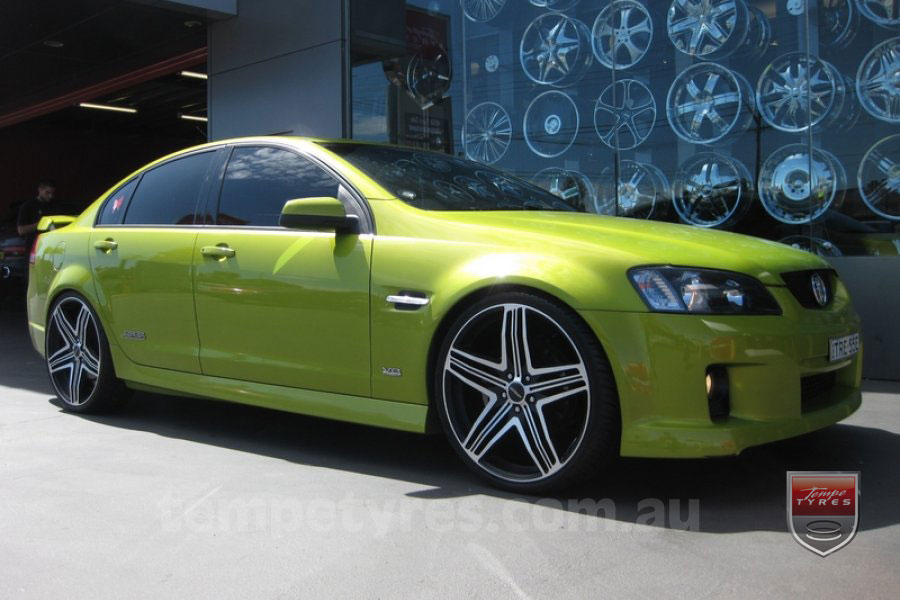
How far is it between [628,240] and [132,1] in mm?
8293

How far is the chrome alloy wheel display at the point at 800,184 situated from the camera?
6539 millimetres

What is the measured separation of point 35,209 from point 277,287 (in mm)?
7564

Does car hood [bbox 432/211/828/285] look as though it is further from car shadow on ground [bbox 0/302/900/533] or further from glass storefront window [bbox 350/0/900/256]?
glass storefront window [bbox 350/0/900/256]

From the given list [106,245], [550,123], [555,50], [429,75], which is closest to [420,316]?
[106,245]

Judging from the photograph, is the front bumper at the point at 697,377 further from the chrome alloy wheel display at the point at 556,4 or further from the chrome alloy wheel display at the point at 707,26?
the chrome alloy wheel display at the point at 556,4

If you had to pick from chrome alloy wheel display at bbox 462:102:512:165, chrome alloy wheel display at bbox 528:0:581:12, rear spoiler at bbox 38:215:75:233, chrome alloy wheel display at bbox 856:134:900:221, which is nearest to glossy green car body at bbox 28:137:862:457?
rear spoiler at bbox 38:215:75:233

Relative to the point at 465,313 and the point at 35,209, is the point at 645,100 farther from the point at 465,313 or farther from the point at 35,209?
the point at 35,209

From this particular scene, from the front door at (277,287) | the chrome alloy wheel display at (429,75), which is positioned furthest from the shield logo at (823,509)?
the chrome alloy wheel display at (429,75)

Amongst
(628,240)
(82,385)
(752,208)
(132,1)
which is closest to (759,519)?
(628,240)

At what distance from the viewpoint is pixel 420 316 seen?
3.57m

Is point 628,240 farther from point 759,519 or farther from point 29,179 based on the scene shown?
point 29,179

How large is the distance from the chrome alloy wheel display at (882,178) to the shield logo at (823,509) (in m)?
3.60

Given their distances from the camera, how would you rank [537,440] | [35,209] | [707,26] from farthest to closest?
1. [35,209]
2. [707,26]
3. [537,440]

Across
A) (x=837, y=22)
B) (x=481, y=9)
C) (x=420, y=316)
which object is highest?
(x=481, y=9)
